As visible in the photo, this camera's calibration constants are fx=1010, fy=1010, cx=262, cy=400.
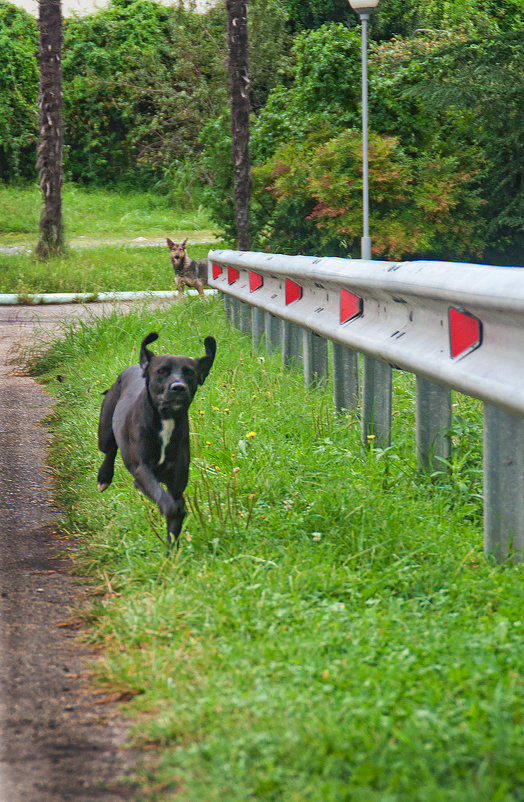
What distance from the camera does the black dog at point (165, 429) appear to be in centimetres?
375

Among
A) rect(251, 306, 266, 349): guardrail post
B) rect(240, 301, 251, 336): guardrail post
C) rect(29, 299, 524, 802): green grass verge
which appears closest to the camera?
rect(29, 299, 524, 802): green grass verge

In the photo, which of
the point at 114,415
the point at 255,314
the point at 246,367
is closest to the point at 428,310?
the point at 114,415

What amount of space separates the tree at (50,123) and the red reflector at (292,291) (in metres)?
14.3

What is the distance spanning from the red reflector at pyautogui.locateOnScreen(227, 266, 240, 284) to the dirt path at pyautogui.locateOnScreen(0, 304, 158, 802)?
A: 4.34m

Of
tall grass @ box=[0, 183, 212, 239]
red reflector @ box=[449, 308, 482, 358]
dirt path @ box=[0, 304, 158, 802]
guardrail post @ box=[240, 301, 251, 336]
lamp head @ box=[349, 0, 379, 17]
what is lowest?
dirt path @ box=[0, 304, 158, 802]

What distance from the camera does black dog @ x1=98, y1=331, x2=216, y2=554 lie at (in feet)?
12.3

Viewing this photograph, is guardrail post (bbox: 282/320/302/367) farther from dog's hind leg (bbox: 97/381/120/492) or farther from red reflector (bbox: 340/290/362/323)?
dog's hind leg (bbox: 97/381/120/492)

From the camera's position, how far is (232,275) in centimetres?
933

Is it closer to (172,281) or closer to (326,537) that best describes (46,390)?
(326,537)

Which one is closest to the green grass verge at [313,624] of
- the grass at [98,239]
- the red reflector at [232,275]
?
the red reflector at [232,275]

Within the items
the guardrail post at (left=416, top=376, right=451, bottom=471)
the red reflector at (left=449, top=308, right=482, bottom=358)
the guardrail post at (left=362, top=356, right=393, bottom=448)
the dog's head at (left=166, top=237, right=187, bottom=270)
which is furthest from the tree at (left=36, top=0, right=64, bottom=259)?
the red reflector at (left=449, top=308, right=482, bottom=358)

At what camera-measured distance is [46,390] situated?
317 inches

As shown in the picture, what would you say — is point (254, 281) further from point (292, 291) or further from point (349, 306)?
point (349, 306)

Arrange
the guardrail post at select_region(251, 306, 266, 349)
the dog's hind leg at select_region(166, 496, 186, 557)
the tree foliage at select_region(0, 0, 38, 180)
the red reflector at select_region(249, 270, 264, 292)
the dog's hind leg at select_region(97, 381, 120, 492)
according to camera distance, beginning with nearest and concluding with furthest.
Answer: the dog's hind leg at select_region(166, 496, 186, 557), the dog's hind leg at select_region(97, 381, 120, 492), the red reflector at select_region(249, 270, 264, 292), the guardrail post at select_region(251, 306, 266, 349), the tree foliage at select_region(0, 0, 38, 180)
